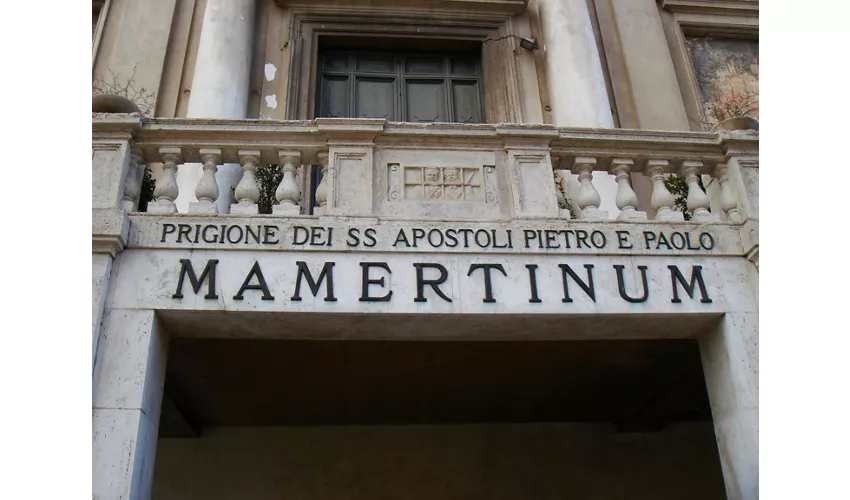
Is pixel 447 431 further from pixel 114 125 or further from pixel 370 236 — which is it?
pixel 114 125

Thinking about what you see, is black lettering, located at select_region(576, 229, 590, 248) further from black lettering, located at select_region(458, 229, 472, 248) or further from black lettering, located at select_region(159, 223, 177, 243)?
black lettering, located at select_region(159, 223, 177, 243)

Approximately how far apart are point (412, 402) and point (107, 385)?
4.20 metres

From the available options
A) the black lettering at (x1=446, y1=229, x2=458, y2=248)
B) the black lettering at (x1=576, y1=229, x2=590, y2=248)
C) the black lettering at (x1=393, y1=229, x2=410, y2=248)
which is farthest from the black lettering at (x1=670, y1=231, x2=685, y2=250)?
the black lettering at (x1=393, y1=229, x2=410, y2=248)

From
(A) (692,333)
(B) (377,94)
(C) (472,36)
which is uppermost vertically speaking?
(C) (472,36)

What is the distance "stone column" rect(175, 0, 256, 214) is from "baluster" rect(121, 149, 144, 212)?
7.38ft

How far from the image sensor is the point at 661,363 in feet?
24.6

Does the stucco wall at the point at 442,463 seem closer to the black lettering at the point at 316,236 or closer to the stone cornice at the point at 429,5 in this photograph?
the black lettering at the point at 316,236

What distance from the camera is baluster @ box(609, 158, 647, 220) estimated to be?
19.5 feet

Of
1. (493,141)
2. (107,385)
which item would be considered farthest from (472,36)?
(107,385)

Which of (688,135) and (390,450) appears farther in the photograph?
(390,450)

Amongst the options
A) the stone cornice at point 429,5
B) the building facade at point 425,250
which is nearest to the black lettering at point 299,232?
the building facade at point 425,250

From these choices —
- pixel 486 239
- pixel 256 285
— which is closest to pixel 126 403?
pixel 256 285

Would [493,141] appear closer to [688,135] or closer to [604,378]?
[688,135]

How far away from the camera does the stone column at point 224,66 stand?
29.0 feet
